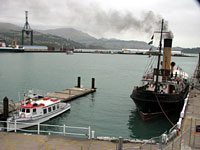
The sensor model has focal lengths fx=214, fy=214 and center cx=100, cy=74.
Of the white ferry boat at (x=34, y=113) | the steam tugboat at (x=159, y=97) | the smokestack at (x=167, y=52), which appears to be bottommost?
the white ferry boat at (x=34, y=113)

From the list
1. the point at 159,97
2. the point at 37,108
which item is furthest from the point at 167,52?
the point at 37,108

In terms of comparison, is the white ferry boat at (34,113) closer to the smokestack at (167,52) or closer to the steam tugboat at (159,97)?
the steam tugboat at (159,97)

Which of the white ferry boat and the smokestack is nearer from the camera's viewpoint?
the white ferry boat

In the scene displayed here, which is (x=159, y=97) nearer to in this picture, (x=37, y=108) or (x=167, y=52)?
(x=167, y=52)

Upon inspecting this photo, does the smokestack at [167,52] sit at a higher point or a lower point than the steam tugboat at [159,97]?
higher

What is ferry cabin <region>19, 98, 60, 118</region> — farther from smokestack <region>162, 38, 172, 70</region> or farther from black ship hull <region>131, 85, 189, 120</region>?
smokestack <region>162, 38, 172, 70</region>

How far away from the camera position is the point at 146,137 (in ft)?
75.9

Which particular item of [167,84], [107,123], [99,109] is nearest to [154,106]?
[167,84]

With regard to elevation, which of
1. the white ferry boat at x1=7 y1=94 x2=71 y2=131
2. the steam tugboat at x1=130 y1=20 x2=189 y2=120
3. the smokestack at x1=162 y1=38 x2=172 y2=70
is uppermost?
the smokestack at x1=162 y1=38 x2=172 y2=70

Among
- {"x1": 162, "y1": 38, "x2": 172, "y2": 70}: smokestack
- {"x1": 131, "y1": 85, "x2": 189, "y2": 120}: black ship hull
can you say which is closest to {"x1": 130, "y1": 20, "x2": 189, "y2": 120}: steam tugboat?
{"x1": 131, "y1": 85, "x2": 189, "y2": 120}: black ship hull

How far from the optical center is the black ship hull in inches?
1037

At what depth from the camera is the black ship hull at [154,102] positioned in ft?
86.4

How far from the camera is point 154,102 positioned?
2642 cm

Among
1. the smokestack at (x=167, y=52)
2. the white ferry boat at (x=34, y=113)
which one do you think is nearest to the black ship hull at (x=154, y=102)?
the smokestack at (x=167, y=52)
